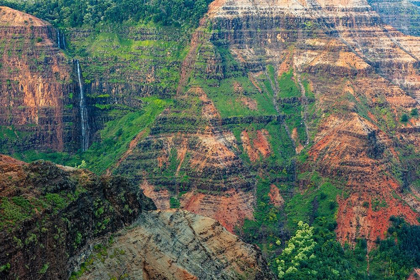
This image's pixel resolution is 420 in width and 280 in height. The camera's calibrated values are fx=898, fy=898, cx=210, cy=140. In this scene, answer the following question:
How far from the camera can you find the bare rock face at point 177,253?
50.3 metres

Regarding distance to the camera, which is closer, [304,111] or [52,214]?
[52,214]

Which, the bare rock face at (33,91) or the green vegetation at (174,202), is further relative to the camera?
the bare rock face at (33,91)

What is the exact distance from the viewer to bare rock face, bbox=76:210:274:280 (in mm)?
50344

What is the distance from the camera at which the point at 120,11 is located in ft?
391

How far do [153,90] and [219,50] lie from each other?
9713 millimetres

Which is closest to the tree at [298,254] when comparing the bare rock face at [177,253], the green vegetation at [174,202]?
the green vegetation at [174,202]

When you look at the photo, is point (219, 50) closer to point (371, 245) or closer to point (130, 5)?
point (130, 5)

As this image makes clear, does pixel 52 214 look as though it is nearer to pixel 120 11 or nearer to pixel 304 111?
pixel 304 111

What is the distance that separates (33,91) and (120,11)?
17036 mm

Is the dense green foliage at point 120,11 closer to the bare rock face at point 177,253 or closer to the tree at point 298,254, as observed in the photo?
the tree at point 298,254

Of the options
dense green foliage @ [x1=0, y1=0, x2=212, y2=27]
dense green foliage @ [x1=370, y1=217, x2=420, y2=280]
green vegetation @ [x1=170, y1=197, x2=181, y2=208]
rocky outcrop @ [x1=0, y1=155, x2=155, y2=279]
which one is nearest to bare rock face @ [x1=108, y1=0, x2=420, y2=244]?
green vegetation @ [x1=170, y1=197, x2=181, y2=208]

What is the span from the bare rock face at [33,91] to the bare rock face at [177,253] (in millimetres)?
55900

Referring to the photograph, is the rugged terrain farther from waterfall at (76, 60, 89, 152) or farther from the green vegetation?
waterfall at (76, 60, 89, 152)

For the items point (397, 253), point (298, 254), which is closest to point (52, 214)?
point (298, 254)
